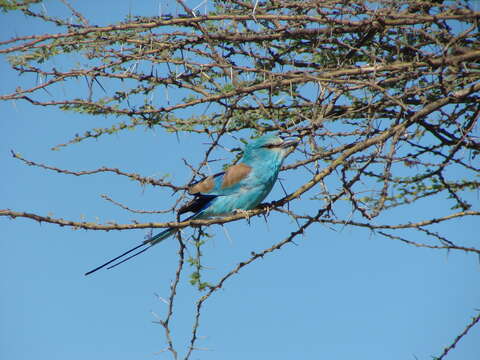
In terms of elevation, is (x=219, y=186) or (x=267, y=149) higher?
(x=267, y=149)

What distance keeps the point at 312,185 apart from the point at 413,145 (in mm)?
806

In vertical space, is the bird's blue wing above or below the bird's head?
below

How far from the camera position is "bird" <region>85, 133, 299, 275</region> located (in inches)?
179

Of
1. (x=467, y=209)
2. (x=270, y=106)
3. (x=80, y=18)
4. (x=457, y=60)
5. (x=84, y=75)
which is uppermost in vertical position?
(x=80, y=18)

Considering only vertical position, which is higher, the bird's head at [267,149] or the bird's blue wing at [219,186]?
the bird's head at [267,149]

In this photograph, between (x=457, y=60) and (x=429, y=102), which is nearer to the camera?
(x=457, y=60)

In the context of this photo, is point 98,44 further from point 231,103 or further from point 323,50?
point 323,50

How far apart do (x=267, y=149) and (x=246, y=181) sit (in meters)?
0.29

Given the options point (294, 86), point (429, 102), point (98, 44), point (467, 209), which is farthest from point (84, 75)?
point (467, 209)

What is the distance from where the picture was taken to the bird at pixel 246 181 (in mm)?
4539

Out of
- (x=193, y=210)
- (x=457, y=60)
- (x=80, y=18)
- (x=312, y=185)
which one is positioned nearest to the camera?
(x=457, y=60)

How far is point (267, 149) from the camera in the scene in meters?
4.58

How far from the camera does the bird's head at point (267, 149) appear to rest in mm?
4531

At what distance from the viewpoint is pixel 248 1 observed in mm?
3648
